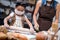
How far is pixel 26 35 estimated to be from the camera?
1.26 metres

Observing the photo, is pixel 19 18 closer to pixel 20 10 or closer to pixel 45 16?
pixel 20 10

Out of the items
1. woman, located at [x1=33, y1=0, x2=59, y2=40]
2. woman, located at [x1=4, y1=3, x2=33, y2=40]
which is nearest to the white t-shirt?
woman, located at [x1=4, y1=3, x2=33, y2=40]

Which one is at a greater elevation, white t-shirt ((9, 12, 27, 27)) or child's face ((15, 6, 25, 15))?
Result: child's face ((15, 6, 25, 15))

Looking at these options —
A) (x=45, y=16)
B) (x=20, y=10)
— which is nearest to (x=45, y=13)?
(x=45, y=16)

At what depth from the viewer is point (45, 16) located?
4.18 feet

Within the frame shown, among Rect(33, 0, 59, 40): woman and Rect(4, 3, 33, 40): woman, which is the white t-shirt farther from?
Rect(33, 0, 59, 40): woman

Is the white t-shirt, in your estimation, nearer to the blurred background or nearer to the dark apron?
the blurred background

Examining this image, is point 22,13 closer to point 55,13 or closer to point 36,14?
point 36,14

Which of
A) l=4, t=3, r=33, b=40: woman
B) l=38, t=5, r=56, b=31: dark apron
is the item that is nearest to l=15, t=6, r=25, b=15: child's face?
l=4, t=3, r=33, b=40: woman

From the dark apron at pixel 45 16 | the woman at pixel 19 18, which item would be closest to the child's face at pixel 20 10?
the woman at pixel 19 18

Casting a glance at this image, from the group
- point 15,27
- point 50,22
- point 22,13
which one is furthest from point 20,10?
point 50,22

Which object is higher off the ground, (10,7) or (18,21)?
(10,7)

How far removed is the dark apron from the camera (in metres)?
1.27

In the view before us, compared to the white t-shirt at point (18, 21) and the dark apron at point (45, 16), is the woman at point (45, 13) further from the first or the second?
the white t-shirt at point (18, 21)
